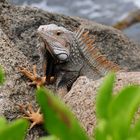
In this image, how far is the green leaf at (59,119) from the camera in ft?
2.81

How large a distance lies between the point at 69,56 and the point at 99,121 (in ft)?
16.2

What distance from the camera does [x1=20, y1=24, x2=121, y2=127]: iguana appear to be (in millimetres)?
5480

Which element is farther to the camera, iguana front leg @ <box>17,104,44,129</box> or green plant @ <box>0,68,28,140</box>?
iguana front leg @ <box>17,104,44,129</box>

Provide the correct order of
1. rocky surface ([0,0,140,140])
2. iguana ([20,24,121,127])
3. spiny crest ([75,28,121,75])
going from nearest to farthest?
rocky surface ([0,0,140,140])
iguana ([20,24,121,127])
spiny crest ([75,28,121,75])

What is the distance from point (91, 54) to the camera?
5852 mm

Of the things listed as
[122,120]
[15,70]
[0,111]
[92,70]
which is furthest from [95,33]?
[122,120]

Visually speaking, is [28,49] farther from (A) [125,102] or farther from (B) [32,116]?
(A) [125,102]

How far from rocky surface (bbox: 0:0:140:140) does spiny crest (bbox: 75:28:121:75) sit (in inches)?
18.6

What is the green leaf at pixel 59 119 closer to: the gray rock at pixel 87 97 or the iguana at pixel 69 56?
the gray rock at pixel 87 97

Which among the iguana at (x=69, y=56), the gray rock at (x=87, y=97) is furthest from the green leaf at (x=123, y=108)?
the iguana at (x=69, y=56)

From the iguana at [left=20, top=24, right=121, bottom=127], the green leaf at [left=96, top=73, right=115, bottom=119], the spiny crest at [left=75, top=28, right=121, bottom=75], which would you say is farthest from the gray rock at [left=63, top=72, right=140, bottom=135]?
the green leaf at [left=96, top=73, right=115, bottom=119]

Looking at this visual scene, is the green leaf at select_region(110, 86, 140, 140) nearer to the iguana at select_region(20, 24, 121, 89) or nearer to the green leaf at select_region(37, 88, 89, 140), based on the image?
the green leaf at select_region(37, 88, 89, 140)

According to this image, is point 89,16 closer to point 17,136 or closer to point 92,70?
point 92,70

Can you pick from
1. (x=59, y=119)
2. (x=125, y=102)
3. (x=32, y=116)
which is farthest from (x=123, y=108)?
(x=32, y=116)
